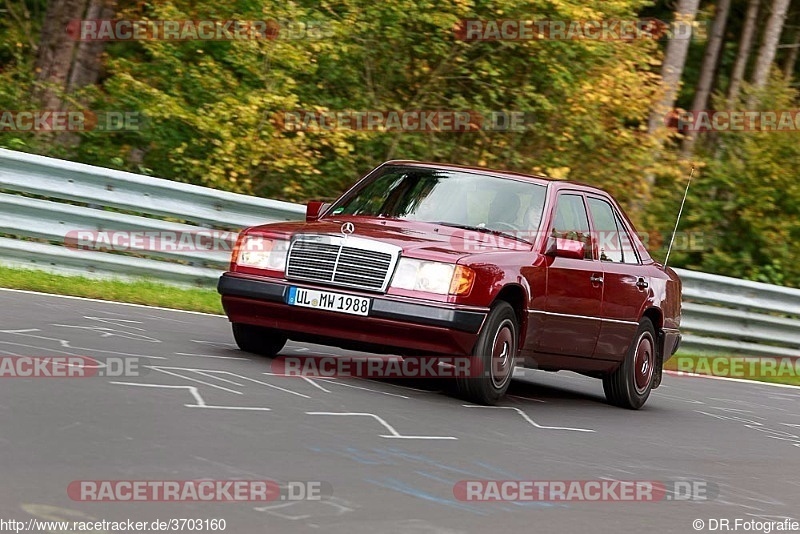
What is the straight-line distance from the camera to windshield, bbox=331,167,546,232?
983 cm

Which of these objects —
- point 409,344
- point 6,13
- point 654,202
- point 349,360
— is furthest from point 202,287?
point 6,13

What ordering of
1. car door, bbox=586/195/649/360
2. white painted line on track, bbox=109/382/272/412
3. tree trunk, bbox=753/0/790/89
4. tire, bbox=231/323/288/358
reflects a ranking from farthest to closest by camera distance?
tree trunk, bbox=753/0/790/89 → car door, bbox=586/195/649/360 → tire, bbox=231/323/288/358 → white painted line on track, bbox=109/382/272/412

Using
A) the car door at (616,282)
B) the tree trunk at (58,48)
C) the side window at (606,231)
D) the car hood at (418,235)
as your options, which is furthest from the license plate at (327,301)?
the tree trunk at (58,48)

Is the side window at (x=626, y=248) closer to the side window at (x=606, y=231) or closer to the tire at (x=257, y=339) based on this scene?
the side window at (x=606, y=231)

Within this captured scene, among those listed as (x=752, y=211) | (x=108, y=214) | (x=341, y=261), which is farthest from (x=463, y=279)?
(x=752, y=211)

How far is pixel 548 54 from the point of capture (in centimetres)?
1902

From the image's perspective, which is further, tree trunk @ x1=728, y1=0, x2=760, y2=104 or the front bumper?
tree trunk @ x1=728, y1=0, x2=760, y2=104

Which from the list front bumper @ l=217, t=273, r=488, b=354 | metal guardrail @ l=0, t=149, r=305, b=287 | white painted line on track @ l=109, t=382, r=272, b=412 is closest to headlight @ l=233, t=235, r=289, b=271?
front bumper @ l=217, t=273, r=488, b=354

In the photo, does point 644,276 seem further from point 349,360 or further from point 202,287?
point 202,287

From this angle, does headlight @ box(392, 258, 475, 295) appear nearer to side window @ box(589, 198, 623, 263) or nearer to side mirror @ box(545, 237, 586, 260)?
side mirror @ box(545, 237, 586, 260)

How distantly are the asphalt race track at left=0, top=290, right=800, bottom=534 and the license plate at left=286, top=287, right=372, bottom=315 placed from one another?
49 cm

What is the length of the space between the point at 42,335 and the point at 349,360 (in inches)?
100

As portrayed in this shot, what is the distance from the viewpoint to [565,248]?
966cm

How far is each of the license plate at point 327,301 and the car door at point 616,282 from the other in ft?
7.43
